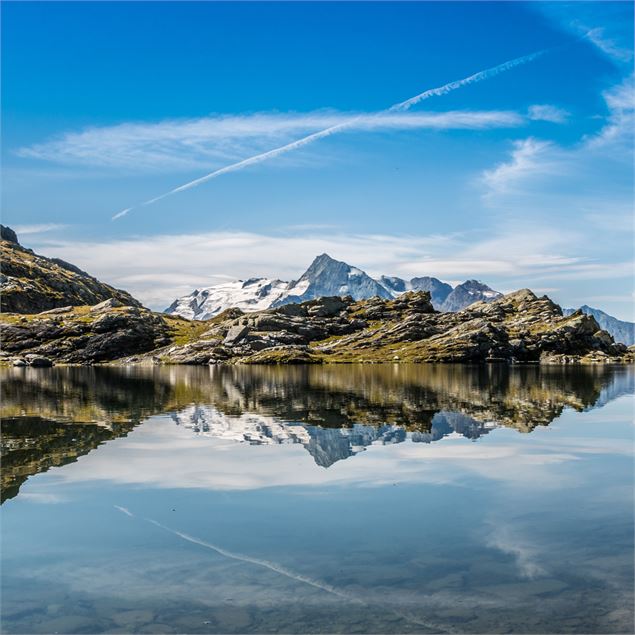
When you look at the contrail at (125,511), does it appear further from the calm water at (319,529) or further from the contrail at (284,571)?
the contrail at (284,571)

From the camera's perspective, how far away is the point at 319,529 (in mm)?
32219

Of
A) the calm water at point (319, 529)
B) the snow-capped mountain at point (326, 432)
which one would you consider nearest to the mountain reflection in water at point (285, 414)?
the snow-capped mountain at point (326, 432)

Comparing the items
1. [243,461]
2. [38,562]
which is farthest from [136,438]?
[38,562]

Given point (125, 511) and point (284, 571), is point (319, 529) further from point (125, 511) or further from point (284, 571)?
point (125, 511)

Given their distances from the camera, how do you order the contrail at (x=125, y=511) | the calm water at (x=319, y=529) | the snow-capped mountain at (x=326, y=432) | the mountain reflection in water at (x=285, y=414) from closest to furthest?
the calm water at (x=319, y=529) < the contrail at (x=125, y=511) < the snow-capped mountain at (x=326, y=432) < the mountain reflection in water at (x=285, y=414)

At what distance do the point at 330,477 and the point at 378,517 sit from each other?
10361mm

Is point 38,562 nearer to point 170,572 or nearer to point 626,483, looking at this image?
point 170,572

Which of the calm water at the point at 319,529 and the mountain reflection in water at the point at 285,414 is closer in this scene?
the calm water at the point at 319,529

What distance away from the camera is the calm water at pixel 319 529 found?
22.7 meters

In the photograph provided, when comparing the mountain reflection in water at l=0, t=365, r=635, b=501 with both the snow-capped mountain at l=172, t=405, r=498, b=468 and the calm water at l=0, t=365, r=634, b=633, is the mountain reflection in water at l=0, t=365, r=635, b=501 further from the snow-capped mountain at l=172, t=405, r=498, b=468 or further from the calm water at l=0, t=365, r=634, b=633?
the calm water at l=0, t=365, r=634, b=633

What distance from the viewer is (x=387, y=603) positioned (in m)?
23.2

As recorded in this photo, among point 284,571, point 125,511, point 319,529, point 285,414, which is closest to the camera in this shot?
point 284,571

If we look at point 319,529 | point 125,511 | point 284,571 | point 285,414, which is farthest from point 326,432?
point 284,571

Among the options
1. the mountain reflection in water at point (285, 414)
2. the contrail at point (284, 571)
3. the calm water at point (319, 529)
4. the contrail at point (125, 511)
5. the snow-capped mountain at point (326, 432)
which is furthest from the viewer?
the mountain reflection in water at point (285, 414)
